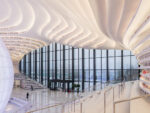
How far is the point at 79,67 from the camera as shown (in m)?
29.9

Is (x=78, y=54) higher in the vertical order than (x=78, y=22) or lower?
lower

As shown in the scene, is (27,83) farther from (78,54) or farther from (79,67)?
(78,54)

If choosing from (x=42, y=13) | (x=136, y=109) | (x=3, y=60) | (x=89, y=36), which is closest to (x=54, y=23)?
(x=42, y=13)

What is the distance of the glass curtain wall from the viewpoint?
25.5 meters

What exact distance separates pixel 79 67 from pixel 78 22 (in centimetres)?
1757

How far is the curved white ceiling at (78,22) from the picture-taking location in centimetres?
654

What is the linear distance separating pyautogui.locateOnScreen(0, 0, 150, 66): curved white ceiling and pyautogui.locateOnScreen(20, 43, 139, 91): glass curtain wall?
21.2ft

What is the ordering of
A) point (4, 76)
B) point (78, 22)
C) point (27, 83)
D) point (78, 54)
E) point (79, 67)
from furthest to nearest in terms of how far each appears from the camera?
point (27, 83) < point (78, 54) < point (79, 67) < point (78, 22) < point (4, 76)

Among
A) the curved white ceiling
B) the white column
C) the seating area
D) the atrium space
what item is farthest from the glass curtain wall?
the white column

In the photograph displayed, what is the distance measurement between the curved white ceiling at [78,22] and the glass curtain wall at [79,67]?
648 centimetres

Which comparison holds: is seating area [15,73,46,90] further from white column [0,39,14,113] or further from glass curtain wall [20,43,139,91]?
white column [0,39,14,113]

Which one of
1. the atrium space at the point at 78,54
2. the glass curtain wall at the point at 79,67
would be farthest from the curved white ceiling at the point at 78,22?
the glass curtain wall at the point at 79,67

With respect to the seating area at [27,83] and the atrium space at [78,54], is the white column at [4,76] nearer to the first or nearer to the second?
the atrium space at [78,54]

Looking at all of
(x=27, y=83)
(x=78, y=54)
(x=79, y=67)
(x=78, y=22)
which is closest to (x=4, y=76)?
(x=78, y=22)
